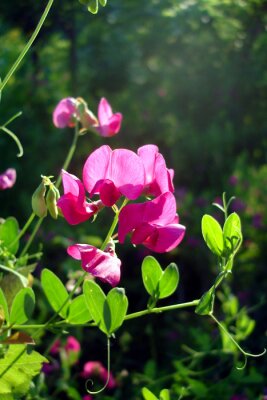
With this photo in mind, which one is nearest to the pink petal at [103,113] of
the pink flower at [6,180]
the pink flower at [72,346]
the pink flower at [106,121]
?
the pink flower at [106,121]

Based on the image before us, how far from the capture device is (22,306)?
727 millimetres

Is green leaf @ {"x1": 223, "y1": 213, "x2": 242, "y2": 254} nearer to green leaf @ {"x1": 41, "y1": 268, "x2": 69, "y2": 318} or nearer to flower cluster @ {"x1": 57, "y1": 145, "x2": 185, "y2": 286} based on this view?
flower cluster @ {"x1": 57, "y1": 145, "x2": 185, "y2": 286}

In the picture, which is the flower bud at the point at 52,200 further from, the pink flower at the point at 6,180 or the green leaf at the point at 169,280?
the pink flower at the point at 6,180

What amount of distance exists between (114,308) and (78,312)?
9 cm

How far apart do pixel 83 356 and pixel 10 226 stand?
49.6 inches

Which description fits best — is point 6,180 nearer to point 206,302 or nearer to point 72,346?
point 206,302

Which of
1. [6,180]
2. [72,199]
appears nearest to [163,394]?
[72,199]

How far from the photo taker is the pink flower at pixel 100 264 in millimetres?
663

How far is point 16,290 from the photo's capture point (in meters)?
0.81

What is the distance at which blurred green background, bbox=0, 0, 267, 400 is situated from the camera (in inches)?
103

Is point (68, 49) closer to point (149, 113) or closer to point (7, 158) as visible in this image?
point (149, 113)

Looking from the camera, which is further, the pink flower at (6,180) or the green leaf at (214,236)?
the pink flower at (6,180)

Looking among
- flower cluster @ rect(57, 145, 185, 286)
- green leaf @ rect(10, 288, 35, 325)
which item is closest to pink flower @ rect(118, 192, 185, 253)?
flower cluster @ rect(57, 145, 185, 286)

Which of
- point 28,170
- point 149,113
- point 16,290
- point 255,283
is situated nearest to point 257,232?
point 255,283
